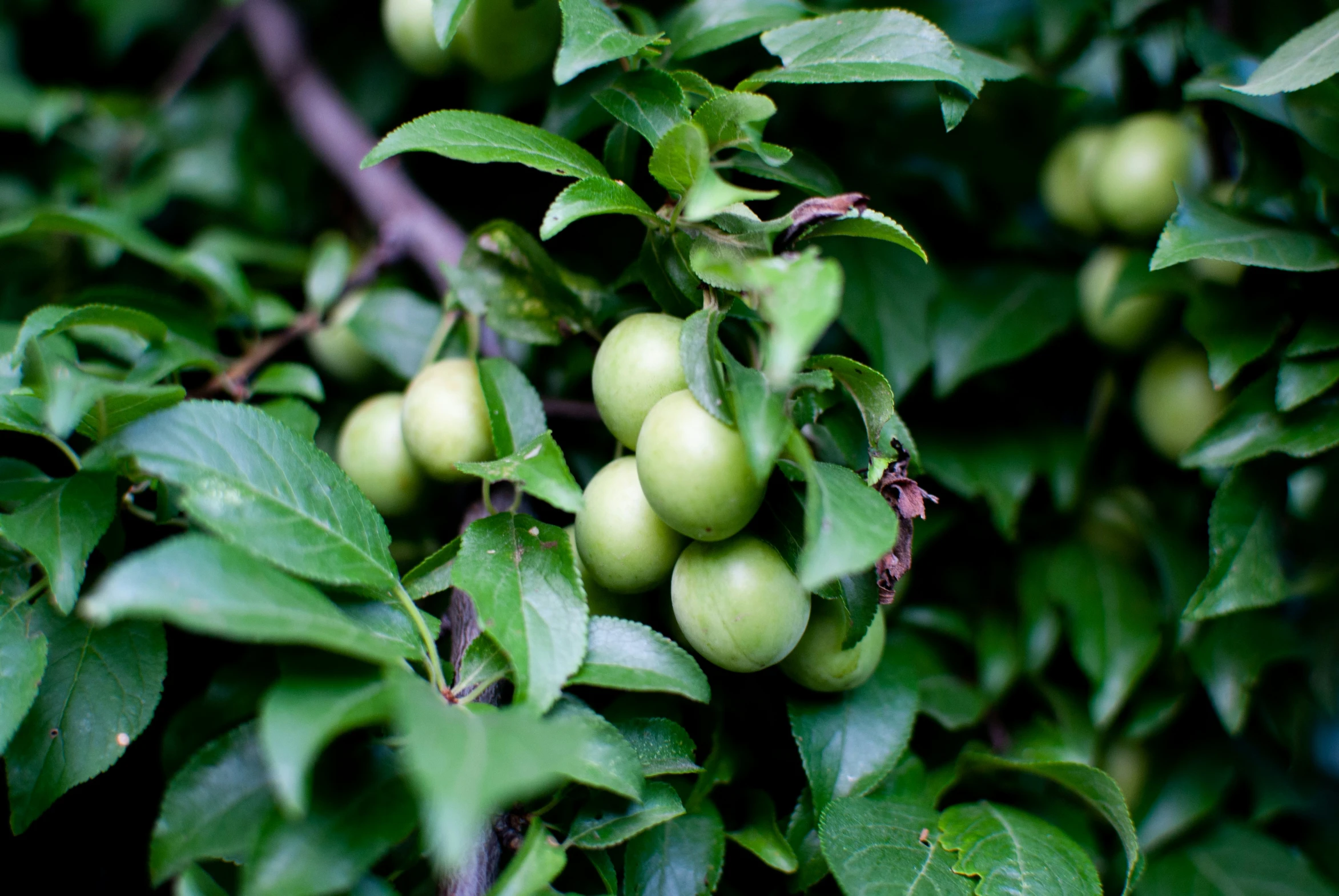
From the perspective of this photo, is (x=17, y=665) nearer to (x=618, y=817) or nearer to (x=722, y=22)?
(x=618, y=817)

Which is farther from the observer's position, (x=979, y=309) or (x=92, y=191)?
(x=92, y=191)

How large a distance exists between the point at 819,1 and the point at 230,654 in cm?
79

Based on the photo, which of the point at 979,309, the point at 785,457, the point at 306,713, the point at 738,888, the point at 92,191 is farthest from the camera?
the point at 92,191

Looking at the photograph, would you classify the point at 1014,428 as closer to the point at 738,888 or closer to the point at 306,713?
the point at 738,888

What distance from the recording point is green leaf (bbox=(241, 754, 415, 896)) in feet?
1.23

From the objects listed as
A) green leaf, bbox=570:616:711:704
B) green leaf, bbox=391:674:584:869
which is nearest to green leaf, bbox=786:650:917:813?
green leaf, bbox=570:616:711:704

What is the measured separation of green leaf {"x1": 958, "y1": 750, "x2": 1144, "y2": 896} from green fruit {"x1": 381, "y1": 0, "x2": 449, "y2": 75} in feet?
2.40

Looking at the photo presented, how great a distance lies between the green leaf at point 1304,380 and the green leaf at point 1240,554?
2.6 inches

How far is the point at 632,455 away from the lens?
57 centimetres

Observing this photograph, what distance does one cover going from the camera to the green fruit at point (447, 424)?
591 mm

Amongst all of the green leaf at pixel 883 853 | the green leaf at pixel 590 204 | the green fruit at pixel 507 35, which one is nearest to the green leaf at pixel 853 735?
the green leaf at pixel 883 853

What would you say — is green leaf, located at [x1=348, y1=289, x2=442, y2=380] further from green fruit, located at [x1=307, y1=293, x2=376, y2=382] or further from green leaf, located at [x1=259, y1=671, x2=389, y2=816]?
green leaf, located at [x1=259, y1=671, x2=389, y2=816]

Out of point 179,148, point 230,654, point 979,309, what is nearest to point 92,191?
point 179,148

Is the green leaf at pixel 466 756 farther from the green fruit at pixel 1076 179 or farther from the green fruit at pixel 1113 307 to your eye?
Result: the green fruit at pixel 1076 179
